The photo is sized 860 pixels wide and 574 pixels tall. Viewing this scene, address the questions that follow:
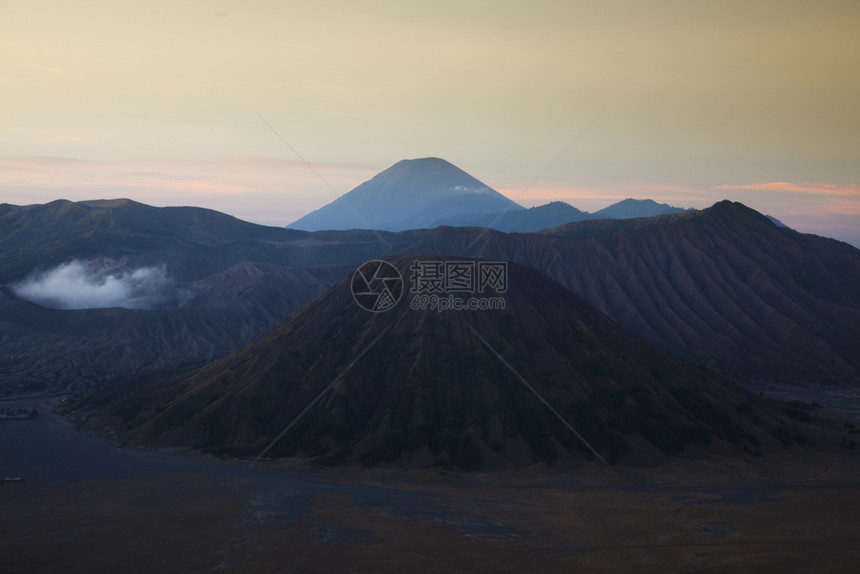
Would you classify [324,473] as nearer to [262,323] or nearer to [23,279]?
[262,323]

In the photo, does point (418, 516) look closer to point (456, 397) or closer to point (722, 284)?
point (456, 397)

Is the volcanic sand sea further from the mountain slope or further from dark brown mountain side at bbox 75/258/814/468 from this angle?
the mountain slope

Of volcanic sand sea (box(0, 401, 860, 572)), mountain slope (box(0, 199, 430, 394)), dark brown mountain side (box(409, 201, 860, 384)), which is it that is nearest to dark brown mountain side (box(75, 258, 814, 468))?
volcanic sand sea (box(0, 401, 860, 572))

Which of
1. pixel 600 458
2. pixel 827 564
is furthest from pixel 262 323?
pixel 827 564

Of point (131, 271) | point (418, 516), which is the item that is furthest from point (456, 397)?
point (131, 271)

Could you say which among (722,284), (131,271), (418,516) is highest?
(722,284)

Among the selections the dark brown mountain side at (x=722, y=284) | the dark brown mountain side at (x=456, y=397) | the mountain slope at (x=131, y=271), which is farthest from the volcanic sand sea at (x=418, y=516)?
the mountain slope at (x=131, y=271)
